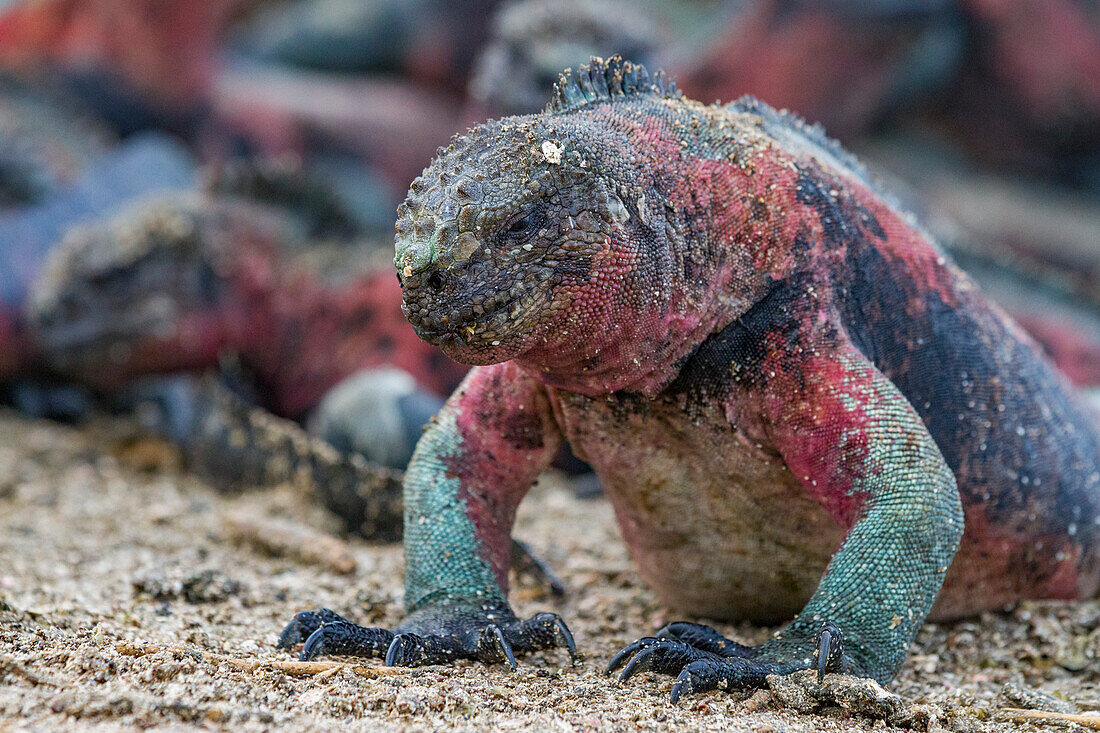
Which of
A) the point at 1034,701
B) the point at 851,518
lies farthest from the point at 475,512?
the point at 1034,701

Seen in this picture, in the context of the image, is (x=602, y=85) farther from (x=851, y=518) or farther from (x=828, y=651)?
(x=828, y=651)

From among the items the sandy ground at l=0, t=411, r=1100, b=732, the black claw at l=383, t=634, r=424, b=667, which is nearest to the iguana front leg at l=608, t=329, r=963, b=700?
the sandy ground at l=0, t=411, r=1100, b=732

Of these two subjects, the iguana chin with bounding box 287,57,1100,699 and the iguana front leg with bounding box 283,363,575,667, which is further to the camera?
the iguana front leg with bounding box 283,363,575,667

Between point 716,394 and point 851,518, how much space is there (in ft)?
1.66

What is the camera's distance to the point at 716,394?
11.1 ft

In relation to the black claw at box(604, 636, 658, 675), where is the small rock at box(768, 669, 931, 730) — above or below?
below

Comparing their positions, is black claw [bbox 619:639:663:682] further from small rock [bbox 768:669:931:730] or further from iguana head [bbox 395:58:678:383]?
iguana head [bbox 395:58:678:383]

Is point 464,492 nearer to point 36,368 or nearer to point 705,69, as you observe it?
point 36,368

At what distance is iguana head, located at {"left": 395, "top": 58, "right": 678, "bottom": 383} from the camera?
9.00ft

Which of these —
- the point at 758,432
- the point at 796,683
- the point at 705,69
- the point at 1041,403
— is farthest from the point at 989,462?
the point at 705,69

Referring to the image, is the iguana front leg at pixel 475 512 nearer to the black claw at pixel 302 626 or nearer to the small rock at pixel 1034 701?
the black claw at pixel 302 626

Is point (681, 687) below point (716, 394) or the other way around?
below

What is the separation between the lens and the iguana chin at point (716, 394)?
285cm

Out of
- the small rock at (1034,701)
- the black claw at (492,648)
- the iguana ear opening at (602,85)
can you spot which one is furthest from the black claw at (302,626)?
the small rock at (1034,701)
